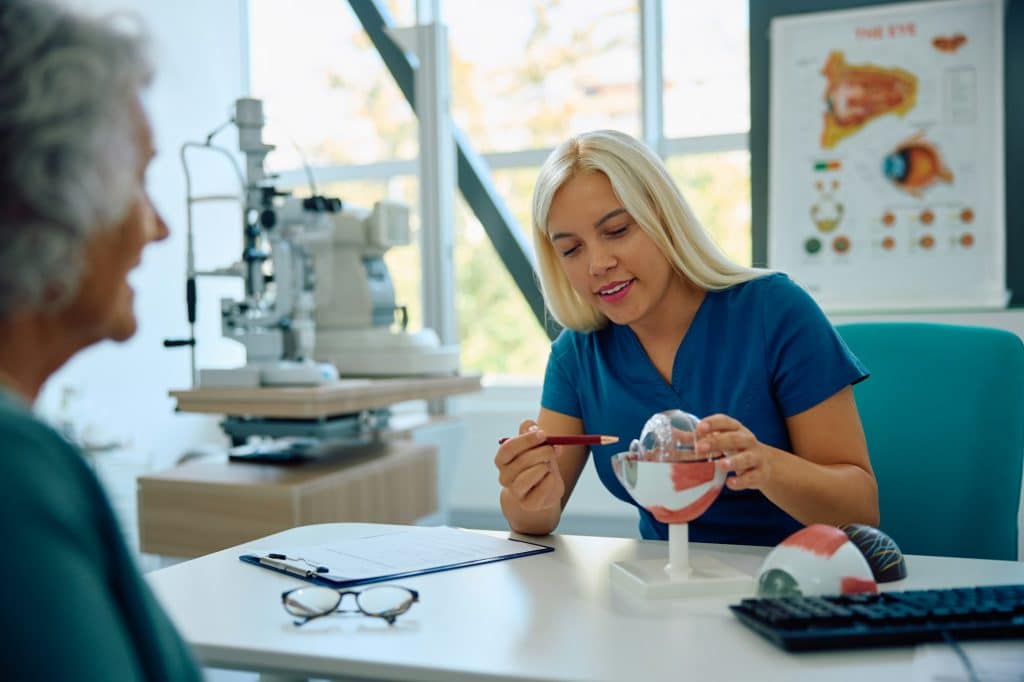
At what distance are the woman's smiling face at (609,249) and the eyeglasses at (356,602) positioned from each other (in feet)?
2.37

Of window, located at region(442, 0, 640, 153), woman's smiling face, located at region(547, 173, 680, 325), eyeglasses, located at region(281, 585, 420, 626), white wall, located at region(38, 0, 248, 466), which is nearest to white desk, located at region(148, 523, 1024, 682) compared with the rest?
eyeglasses, located at region(281, 585, 420, 626)

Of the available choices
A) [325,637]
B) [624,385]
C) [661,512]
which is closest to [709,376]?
[624,385]

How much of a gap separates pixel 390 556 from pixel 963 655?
671mm

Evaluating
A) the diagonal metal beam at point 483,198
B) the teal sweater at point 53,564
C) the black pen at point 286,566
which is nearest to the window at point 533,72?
the diagonal metal beam at point 483,198

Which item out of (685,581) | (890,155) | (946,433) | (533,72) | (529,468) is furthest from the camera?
(533,72)

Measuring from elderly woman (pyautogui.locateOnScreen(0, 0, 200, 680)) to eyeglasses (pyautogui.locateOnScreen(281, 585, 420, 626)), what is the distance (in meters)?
0.40

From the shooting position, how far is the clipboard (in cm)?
114

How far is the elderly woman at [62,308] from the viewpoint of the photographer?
1.57 feet

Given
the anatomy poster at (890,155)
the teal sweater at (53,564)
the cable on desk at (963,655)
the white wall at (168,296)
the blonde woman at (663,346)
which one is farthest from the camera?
the white wall at (168,296)

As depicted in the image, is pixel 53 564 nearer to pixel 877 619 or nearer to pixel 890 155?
pixel 877 619

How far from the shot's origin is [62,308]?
Result: 60 cm

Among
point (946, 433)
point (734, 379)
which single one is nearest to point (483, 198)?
point (734, 379)

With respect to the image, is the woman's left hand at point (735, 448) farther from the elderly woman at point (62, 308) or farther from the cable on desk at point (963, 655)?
the elderly woman at point (62, 308)

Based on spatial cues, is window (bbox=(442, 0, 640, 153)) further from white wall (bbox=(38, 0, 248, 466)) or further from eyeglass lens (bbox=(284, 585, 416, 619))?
eyeglass lens (bbox=(284, 585, 416, 619))
